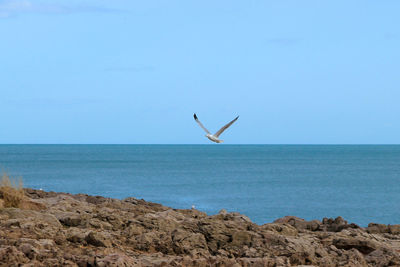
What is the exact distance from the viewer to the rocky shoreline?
941cm

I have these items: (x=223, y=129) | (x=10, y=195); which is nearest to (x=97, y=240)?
(x=10, y=195)

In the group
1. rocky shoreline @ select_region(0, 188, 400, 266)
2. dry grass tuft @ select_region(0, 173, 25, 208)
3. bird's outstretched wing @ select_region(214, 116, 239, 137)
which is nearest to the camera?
rocky shoreline @ select_region(0, 188, 400, 266)

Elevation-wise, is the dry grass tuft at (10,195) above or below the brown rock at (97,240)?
above

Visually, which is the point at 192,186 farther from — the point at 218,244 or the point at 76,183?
the point at 218,244

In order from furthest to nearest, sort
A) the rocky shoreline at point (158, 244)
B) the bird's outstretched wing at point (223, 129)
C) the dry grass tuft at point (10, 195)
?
the bird's outstretched wing at point (223, 129) → the dry grass tuft at point (10, 195) → the rocky shoreline at point (158, 244)

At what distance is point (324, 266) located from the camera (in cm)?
1091

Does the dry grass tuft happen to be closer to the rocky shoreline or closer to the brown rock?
the rocky shoreline

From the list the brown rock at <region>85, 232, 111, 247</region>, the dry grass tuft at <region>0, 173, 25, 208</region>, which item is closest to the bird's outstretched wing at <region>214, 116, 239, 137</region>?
the dry grass tuft at <region>0, 173, 25, 208</region>

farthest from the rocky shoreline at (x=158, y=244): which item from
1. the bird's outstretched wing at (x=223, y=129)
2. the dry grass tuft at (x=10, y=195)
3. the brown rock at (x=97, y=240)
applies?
the bird's outstretched wing at (x=223, y=129)

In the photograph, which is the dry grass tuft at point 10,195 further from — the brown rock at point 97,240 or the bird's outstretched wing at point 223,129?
the bird's outstretched wing at point 223,129

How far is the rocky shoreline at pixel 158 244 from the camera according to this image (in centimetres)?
941

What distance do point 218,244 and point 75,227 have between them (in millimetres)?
2829

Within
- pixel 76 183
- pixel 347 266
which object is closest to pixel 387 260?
pixel 347 266

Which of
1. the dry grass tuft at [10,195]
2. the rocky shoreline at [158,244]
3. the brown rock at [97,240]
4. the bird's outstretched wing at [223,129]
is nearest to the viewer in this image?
the rocky shoreline at [158,244]
